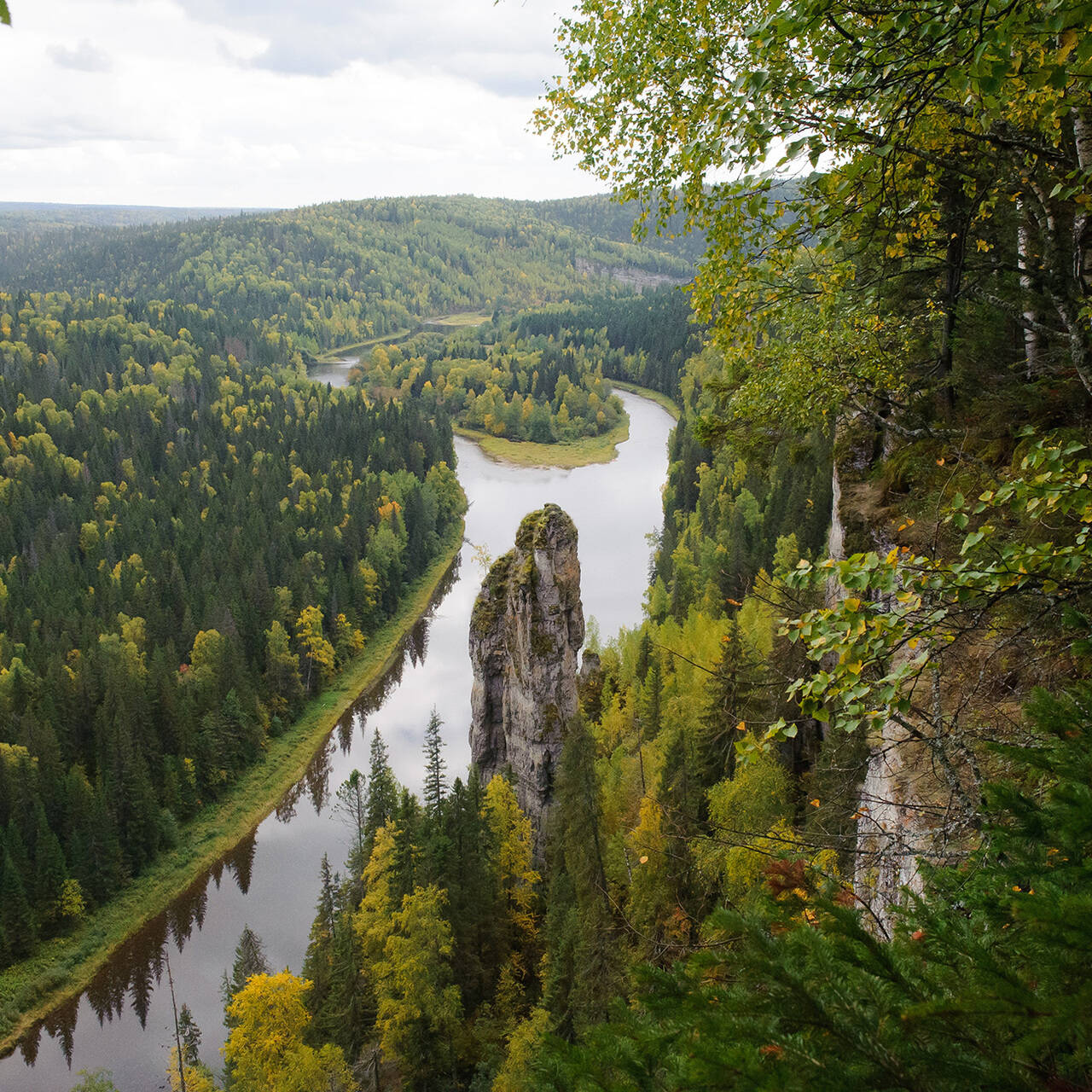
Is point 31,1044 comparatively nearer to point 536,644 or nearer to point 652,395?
point 536,644

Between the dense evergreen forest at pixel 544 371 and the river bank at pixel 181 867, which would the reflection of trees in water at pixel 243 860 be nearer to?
the river bank at pixel 181 867

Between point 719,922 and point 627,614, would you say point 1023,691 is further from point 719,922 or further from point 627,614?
point 627,614

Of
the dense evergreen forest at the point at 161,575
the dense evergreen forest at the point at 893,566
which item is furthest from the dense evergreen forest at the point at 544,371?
the dense evergreen forest at the point at 893,566

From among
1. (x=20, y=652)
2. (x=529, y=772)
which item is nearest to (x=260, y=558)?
(x=20, y=652)

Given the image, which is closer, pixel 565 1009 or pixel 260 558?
pixel 565 1009

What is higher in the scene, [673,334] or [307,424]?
[673,334]

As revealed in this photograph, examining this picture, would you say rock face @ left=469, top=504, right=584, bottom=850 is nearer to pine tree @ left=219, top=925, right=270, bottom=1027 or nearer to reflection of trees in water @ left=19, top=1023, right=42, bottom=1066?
pine tree @ left=219, top=925, right=270, bottom=1027

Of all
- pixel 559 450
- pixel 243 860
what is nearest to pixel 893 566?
pixel 243 860

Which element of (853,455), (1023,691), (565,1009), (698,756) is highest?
(853,455)
